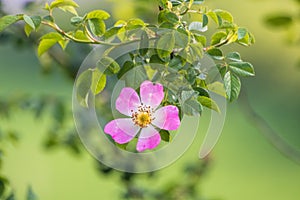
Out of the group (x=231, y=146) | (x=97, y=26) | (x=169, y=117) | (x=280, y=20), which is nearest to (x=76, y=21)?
(x=97, y=26)

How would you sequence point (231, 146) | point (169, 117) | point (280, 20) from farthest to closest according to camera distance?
point (231, 146) < point (280, 20) < point (169, 117)

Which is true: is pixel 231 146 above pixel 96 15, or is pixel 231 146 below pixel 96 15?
below

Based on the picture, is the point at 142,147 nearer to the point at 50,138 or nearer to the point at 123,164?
the point at 123,164

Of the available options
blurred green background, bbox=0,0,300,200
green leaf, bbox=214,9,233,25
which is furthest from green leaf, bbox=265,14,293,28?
blurred green background, bbox=0,0,300,200

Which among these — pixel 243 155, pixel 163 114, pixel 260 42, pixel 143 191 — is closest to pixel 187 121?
pixel 163 114

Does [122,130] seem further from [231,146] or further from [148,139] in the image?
[231,146]

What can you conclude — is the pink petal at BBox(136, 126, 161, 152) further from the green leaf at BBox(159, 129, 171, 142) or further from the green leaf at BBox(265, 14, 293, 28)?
the green leaf at BBox(265, 14, 293, 28)

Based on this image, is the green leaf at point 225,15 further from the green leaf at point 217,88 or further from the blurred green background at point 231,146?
the blurred green background at point 231,146
